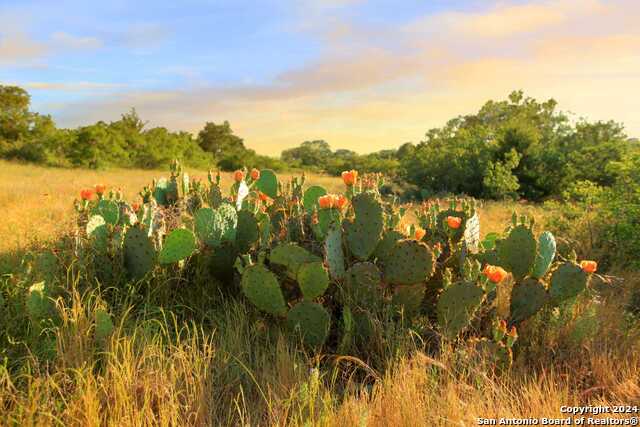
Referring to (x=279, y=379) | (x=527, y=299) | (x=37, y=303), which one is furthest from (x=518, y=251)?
(x=37, y=303)

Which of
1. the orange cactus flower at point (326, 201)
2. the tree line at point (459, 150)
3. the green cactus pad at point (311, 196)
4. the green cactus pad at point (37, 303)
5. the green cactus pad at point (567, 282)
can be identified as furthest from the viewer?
the tree line at point (459, 150)

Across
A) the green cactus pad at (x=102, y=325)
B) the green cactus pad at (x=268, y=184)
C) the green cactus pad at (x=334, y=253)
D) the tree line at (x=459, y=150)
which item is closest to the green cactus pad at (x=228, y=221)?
the green cactus pad at (x=334, y=253)

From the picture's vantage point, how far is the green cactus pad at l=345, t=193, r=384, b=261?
3410 mm

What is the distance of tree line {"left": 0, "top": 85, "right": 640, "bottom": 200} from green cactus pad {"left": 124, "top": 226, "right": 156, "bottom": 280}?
5.37m

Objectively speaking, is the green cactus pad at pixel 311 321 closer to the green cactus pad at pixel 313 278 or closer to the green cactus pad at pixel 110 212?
the green cactus pad at pixel 313 278

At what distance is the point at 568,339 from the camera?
3.29 meters

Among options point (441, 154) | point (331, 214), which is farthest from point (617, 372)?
point (441, 154)

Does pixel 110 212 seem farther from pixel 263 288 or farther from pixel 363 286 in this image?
pixel 363 286

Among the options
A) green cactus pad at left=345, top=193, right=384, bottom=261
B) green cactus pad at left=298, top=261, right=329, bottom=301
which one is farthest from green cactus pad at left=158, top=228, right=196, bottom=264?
green cactus pad at left=345, top=193, right=384, bottom=261

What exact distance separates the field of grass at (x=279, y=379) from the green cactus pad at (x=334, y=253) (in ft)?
1.63

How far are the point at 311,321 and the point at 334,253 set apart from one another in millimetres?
459

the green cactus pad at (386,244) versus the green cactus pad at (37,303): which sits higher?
the green cactus pad at (386,244)

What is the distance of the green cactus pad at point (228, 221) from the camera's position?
3.76 meters

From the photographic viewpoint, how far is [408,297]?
3.29m
